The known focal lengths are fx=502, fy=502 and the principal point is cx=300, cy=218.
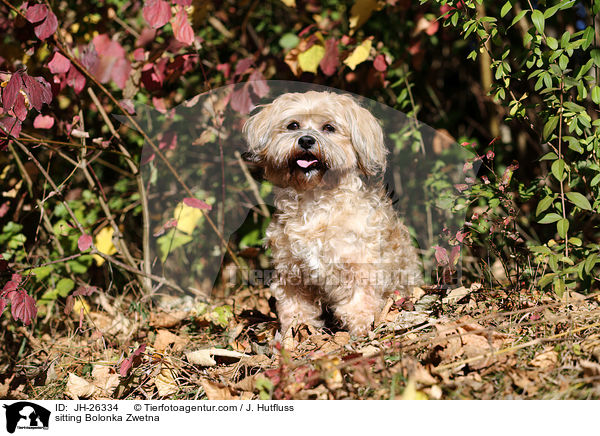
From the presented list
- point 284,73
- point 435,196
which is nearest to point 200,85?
point 284,73

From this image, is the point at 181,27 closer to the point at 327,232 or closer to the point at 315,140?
the point at 315,140

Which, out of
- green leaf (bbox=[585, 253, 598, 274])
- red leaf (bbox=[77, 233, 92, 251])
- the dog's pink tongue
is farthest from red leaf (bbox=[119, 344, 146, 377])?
green leaf (bbox=[585, 253, 598, 274])

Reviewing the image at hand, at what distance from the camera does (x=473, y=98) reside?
4.74 meters

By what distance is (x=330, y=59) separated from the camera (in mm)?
2971

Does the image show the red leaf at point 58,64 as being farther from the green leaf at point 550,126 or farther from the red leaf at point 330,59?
the green leaf at point 550,126

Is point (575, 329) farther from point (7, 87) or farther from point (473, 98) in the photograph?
point (473, 98)

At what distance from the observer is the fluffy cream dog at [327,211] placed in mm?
2447

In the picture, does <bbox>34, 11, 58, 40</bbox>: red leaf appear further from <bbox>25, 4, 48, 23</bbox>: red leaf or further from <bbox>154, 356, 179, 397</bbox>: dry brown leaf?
<bbox>154, 356, 179, 397</bbox>: dry brown leaf

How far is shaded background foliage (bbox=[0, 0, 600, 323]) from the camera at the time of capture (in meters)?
2.30

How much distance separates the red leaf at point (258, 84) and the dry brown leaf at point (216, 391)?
1699 millimetres

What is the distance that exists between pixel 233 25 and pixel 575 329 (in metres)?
3.55

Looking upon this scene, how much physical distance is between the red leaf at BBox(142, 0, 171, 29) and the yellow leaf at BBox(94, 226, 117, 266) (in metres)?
1.50

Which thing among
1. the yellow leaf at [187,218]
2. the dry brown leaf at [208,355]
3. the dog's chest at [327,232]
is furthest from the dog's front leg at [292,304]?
the yellow leaf at [187,218]

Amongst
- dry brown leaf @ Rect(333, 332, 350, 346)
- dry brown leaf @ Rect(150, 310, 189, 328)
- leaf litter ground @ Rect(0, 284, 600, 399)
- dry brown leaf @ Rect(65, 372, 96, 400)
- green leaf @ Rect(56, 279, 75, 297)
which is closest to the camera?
leaf litter ground @ Rect(0, 284, 600, 399)
